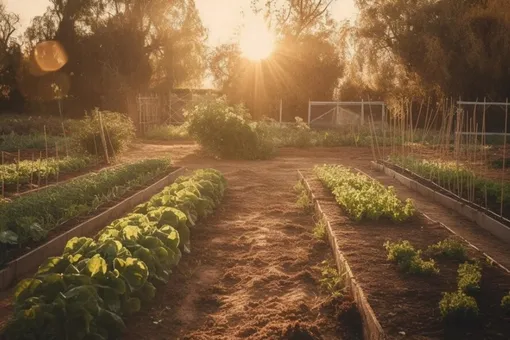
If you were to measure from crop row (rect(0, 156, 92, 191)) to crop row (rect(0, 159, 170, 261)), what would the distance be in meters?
1.28

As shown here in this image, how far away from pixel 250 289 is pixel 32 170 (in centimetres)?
647

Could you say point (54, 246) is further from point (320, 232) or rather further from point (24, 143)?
point (24, 143)

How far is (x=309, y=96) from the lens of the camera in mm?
26469

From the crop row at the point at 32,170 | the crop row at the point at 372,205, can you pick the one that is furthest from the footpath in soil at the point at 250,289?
the crop row at the point at 32,170

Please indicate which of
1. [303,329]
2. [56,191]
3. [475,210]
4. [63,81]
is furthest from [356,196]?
[63,81]

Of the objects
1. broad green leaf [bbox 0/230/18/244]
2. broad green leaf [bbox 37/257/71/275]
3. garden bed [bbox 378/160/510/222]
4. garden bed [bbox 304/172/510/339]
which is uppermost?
broad green leaf [bbox 37/257/71/275]

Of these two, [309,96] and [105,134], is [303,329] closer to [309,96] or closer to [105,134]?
[105,134]

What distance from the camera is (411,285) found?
13.9 feet

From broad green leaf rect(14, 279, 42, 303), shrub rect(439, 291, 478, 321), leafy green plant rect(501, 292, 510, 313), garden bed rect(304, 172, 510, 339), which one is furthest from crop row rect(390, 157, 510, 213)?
broad green leaf rect(14, 279, 42, 303)

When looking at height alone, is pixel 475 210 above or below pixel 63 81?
below

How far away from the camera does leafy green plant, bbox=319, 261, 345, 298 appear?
4561 mm

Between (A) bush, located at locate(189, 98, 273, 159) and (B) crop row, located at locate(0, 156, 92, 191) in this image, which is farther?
(A) bush, located at locate(189, 98, 273, 159)

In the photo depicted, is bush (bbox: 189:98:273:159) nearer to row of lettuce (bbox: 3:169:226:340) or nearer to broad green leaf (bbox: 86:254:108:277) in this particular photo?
row of lettuce (bbox: 3:169:226:340)

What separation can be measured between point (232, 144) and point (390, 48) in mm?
13773
